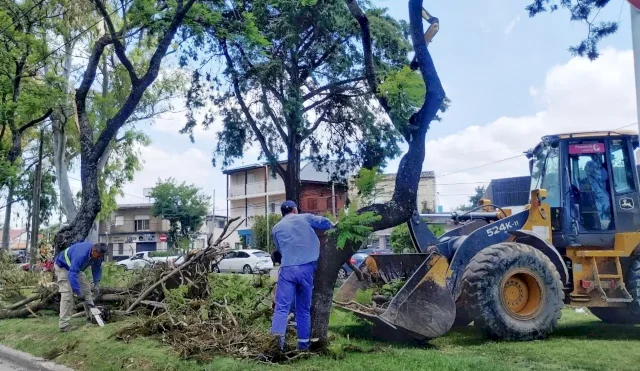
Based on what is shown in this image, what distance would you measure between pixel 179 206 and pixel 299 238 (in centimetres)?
4784

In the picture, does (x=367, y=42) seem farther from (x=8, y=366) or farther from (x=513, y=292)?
(x=8, y=366)

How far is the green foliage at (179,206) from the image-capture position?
52406 mm

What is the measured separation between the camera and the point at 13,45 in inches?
702

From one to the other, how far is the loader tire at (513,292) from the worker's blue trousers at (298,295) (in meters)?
2.54

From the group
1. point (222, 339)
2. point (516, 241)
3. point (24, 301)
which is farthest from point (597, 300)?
point (24, 301)

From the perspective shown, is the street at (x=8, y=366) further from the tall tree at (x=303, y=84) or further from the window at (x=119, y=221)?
the window at (x=119, y=221)

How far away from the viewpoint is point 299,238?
6.55 metres

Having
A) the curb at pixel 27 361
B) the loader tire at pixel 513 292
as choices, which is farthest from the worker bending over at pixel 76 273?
the loader tire at pixel 513 292

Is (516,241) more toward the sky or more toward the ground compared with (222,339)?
more toward the sky

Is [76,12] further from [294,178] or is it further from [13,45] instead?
[294,178]

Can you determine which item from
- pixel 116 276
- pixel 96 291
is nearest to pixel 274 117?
pixel 116 276

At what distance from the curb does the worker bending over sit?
29.1 inches

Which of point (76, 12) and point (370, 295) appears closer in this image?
point (370, 295)

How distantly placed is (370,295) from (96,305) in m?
4.92
